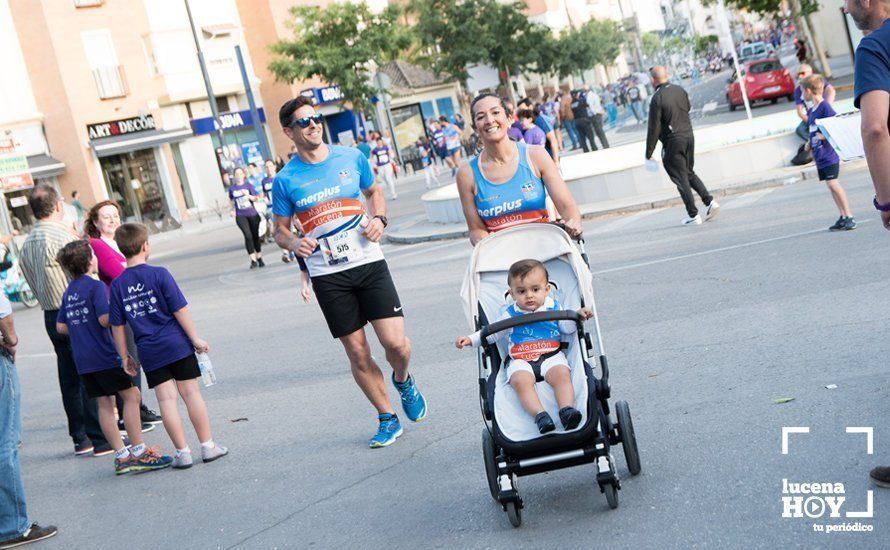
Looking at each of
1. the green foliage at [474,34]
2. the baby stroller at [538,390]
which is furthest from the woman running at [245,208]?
the green foliage at [474,34]

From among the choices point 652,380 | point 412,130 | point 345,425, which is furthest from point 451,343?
point 412,130

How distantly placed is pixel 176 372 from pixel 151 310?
1.48ft

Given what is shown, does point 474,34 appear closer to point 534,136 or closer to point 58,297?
point 534,136

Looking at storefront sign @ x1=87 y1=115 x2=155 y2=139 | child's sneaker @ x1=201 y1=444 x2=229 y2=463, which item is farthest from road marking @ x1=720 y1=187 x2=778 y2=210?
storefront sign @ x1=87 y1=115 x2=155 y2=139


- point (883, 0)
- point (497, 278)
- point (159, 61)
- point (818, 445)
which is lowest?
point (818, 445)

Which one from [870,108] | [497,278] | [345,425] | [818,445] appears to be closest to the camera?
[870,108]

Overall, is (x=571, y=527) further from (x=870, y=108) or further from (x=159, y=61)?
(x=159, y=61)

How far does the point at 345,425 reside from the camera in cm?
795

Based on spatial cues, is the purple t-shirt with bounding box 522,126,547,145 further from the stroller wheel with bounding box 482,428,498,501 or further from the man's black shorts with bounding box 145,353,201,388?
the stroller wheel with bounding box 482,428,498,501

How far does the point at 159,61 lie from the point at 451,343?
4399cm

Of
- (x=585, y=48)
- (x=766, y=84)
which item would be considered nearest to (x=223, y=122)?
(x=766, y=84)

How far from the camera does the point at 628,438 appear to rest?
17.4 ft

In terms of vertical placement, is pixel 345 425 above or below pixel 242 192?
below

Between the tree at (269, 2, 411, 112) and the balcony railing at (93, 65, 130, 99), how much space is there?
6620mm
